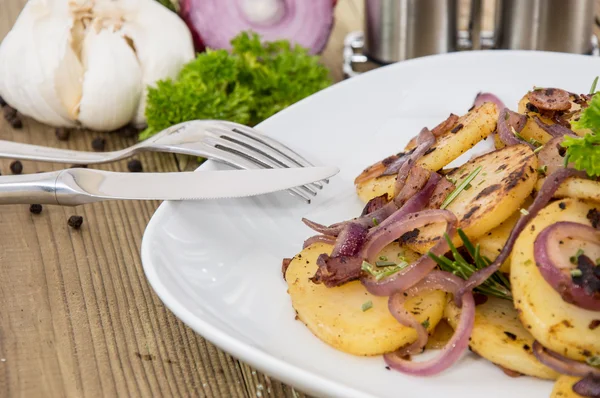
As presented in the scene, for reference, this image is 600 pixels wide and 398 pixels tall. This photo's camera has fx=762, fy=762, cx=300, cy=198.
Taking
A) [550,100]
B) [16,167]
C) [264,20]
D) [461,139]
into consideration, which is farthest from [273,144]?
[264,20]

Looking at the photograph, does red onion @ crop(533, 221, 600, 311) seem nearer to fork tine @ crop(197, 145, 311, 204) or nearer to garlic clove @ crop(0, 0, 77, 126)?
fork tine @ crop(197, 145, 311, 204)

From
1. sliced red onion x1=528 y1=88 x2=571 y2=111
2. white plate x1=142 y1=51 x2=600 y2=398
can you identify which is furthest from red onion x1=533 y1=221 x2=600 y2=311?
sliced red onion x1=528 y1=88 x2=571 y2=111

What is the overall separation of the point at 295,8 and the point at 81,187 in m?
1.93

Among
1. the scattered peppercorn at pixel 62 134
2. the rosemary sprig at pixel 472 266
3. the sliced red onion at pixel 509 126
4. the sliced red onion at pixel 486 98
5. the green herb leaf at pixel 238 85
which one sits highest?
the sliced red onion at pixel 509 126

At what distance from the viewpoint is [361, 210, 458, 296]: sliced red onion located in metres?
1.89

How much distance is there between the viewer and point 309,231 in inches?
95.5

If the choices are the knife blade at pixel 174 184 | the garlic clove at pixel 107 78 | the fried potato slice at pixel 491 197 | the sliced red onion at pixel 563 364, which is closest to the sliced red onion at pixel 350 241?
the fried potato slice at pixel 491 197

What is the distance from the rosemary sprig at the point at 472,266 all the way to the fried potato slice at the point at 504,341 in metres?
0.05

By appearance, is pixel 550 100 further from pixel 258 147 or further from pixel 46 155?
→ pixel 46 155

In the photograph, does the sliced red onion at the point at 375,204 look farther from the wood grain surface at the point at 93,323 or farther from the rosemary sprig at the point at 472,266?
the wood grain surface at the point at 93,323

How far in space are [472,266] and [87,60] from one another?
2.06 meters

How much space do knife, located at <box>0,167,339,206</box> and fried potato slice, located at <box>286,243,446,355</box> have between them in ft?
1.41

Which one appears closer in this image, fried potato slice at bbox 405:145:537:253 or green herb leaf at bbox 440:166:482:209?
fried potato slice at bbox 405:145:537:253

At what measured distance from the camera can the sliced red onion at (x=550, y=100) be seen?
7.92 feet
